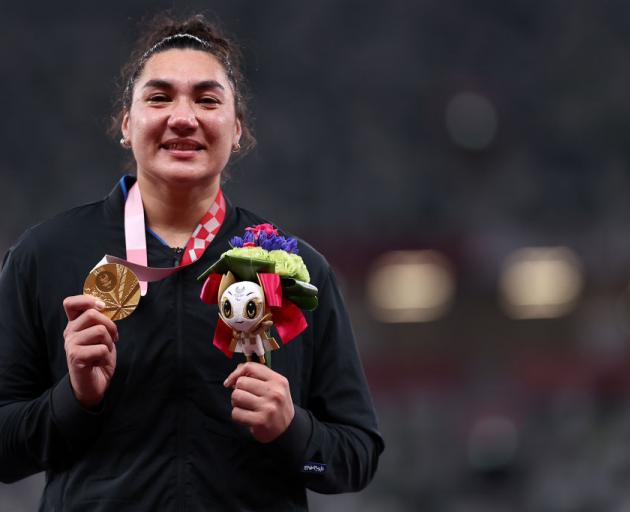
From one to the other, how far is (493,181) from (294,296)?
8.04 m

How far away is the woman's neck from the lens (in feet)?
5.32

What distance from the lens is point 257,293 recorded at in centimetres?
143

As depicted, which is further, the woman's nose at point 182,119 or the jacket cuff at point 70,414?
the woman's nose at point 182,119

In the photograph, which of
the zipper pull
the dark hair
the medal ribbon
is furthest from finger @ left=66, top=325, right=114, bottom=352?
the dark hair

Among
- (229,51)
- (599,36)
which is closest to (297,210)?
(599,36)

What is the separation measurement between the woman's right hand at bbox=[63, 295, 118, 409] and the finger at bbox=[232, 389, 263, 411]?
16cm

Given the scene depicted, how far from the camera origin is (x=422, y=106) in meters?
9.41

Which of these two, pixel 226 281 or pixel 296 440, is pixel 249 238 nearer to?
pixel 226 281

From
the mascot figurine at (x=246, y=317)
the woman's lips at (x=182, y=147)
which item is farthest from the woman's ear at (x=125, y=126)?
the mascot figurine at (x=246, y=317)

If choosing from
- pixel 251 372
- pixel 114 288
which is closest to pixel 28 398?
pixel 114 288

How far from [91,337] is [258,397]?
208mm

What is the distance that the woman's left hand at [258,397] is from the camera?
1.39m

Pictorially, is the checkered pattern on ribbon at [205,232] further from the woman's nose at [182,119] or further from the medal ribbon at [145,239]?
the woman's nose at [182,119]

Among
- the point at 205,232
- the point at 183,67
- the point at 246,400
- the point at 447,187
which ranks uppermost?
the point at 447,187
